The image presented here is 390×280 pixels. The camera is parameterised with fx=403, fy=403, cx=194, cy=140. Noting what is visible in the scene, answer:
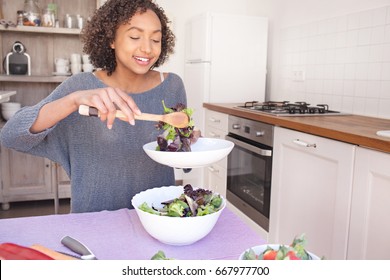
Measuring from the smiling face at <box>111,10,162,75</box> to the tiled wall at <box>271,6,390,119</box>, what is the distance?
1351mm

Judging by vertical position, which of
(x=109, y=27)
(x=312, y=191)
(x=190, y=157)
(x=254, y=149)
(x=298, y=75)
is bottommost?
(x=312, y=191)

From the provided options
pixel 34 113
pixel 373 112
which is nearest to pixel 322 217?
pixel 373 112

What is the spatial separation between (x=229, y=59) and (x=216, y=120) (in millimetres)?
526

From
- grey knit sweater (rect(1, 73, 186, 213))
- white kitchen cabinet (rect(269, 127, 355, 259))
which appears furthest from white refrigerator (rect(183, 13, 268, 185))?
grey knit sweater (rect(1, 73, 186, 213))

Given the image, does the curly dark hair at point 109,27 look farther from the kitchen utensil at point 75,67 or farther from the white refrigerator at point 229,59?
the kitchen utensil at point 75,67

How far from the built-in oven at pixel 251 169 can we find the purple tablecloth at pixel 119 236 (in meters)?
1.26

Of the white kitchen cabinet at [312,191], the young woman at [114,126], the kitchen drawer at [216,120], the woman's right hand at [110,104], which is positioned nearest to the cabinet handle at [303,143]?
the white kitchen cabinet at [312,191]

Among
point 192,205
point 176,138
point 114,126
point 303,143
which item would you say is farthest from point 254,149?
point 192,205

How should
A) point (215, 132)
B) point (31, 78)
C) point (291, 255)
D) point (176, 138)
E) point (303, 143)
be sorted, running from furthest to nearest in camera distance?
1. point (31, 78)
2. point (215, 132)
3. point (303, 143)
4. point (176, 138)
5. point (291, 255)

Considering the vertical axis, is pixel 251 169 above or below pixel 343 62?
below

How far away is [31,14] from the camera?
3.07m

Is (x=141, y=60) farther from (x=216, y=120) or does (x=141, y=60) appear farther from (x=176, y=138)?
(x=216, y=120)

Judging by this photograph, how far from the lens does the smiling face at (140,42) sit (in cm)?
116
